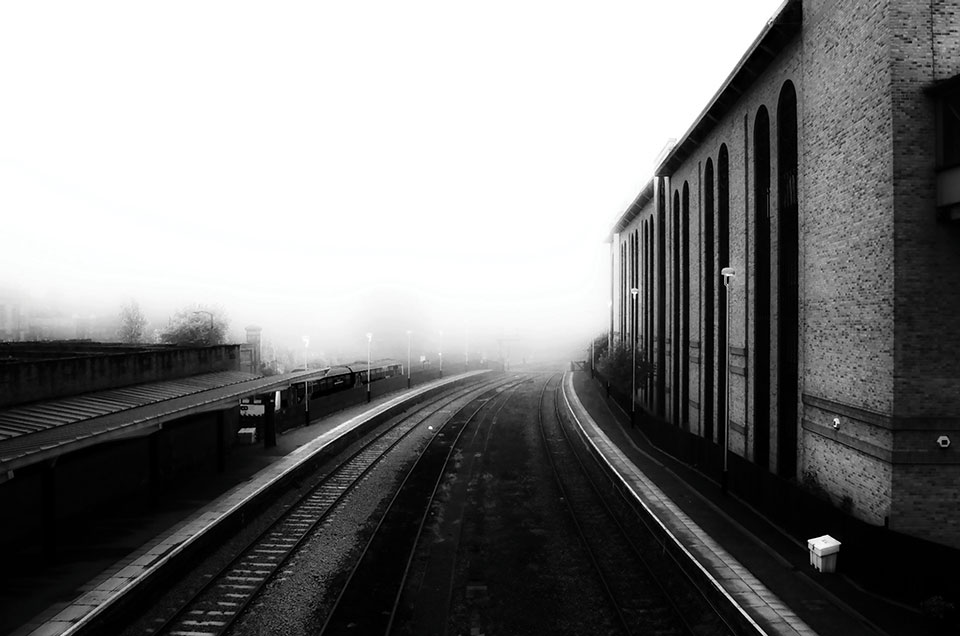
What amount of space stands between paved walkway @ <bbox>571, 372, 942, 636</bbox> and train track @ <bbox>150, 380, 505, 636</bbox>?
9844 mm

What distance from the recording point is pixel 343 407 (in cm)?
3894

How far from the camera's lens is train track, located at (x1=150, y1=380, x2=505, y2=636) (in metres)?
11.3

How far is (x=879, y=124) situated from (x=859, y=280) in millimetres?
3527

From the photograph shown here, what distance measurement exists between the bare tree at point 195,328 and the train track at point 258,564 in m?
72.7

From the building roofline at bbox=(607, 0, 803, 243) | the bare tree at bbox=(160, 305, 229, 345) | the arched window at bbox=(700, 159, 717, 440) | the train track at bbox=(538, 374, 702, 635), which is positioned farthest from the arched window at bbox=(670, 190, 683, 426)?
the bare tree at bbox=(160, 305, 229, 345)

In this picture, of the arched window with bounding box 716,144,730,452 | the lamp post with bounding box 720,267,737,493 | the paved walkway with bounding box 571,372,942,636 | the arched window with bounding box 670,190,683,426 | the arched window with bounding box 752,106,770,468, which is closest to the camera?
the paved walkway with bounding box 571,372,942,636

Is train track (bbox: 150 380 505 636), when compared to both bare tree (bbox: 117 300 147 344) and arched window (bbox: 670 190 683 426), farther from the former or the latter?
bare tree (bbox: 117 300 147 344)

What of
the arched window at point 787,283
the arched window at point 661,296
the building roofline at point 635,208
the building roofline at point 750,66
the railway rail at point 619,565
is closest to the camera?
the railway rail at point 619,565

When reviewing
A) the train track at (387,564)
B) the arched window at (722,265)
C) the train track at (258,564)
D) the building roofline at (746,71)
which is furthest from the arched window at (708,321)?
the train track at (258,564)

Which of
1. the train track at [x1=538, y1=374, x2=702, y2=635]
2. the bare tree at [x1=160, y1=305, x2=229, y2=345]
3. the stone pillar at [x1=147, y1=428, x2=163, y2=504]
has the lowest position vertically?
the train track at [x1=538, y1=374, x2=702, y2=635]

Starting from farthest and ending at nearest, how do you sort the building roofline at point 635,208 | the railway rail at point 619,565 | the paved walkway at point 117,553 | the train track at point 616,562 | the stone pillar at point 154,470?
the building roofline at point 635,208 < the stone pillar at point 154,470 < the train track at point 616,562 < the railway rail at point 619,565 < the paved walkway at point 117,553

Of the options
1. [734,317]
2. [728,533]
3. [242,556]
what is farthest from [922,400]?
[242,556]

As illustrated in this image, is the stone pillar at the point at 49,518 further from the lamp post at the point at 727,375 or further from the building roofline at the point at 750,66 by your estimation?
the building roofline at the point at 750,66

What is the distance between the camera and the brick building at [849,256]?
41.2 ft
